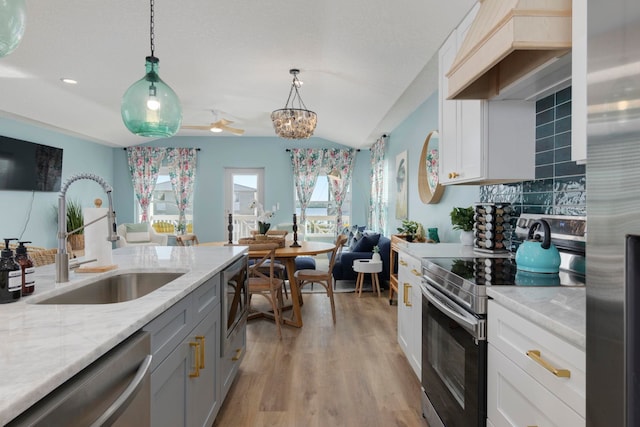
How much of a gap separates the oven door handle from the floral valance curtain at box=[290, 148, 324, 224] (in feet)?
17.9

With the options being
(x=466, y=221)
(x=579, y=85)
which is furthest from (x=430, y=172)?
(x=579, y=85)

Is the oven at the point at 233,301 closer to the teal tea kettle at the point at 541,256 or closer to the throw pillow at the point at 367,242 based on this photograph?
the teal tea kettle at the point at 541,256

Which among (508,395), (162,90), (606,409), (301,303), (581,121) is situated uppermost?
(162,90)

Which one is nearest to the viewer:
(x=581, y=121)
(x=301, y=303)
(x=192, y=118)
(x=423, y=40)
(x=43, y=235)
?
(x=581, y=121)

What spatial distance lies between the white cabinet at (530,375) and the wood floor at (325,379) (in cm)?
97

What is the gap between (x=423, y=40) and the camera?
8.80 ft

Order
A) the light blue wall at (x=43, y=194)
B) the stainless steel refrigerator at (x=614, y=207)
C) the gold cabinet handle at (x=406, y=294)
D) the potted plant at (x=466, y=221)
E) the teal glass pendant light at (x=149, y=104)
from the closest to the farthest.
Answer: the stainless steel refrigerator at (x=614, y=207) → the teal glass pendant light at (x=149, y=104) → the gold cabinet handle at (x=406, y=294) → the potted plant at (x=466, y=221) → the light blue wall at (x=43, y=194)

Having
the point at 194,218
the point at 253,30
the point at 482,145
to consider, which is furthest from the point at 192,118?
the point at 482,145

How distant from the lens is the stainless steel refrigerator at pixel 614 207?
1.82 ft

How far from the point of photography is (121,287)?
177cm

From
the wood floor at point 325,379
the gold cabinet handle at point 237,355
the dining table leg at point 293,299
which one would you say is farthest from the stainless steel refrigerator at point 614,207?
the dining table leg at point 293,299

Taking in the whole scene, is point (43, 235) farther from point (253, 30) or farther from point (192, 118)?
point (253, 30)

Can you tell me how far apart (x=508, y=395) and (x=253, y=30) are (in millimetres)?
2943

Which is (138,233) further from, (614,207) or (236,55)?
(614,207)
